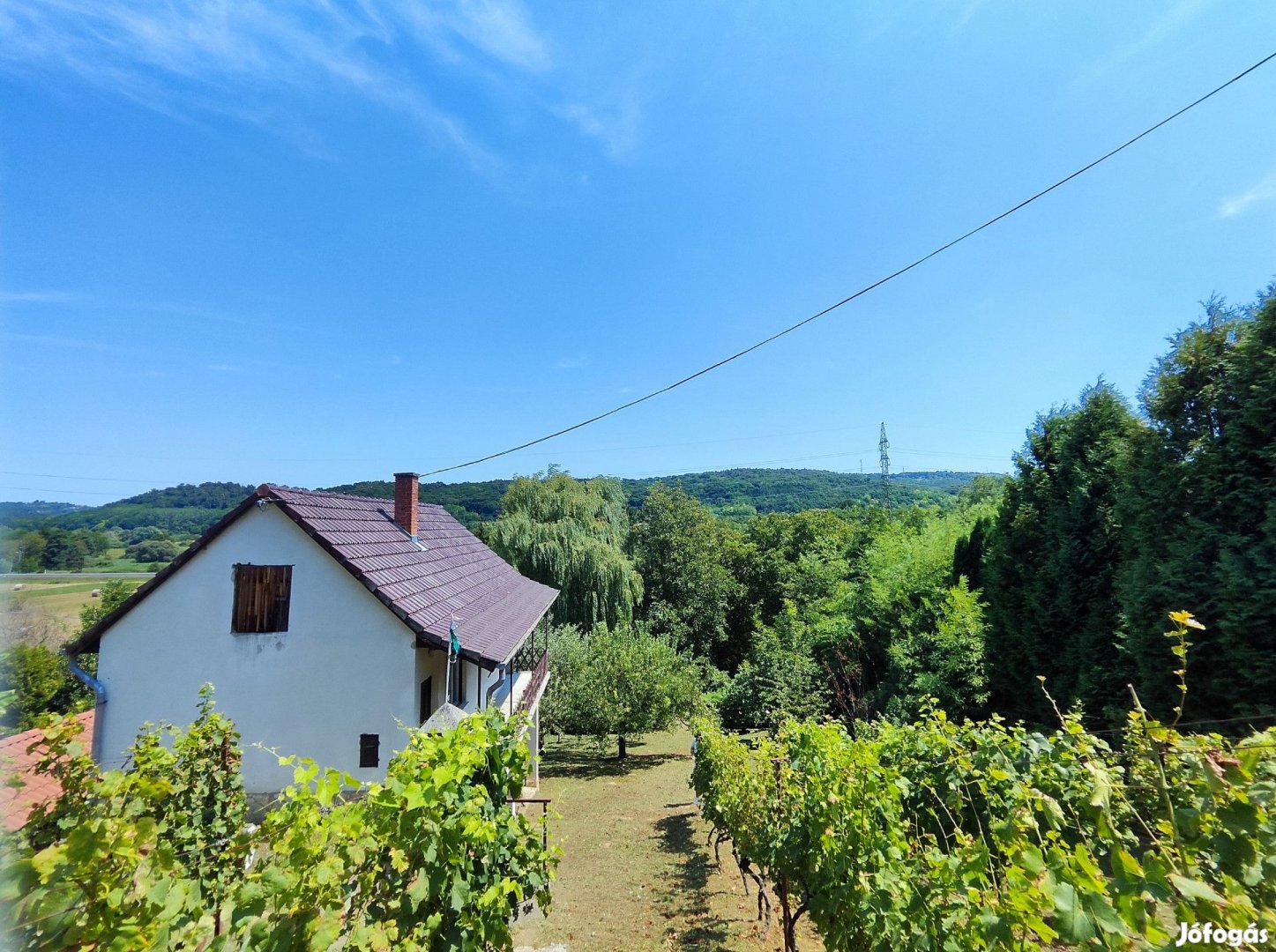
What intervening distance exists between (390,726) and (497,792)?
6.39 meters

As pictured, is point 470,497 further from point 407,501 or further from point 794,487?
point 794,487

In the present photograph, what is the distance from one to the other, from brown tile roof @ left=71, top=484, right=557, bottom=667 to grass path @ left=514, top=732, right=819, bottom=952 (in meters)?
3.26

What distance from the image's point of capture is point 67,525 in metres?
2.25

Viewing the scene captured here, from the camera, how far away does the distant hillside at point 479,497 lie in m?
3.08

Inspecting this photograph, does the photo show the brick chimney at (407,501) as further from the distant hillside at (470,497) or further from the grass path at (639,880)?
the distant hillside at (470,497)

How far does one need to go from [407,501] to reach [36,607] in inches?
467

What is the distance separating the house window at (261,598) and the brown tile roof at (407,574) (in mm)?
829

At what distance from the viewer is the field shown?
3.79ft

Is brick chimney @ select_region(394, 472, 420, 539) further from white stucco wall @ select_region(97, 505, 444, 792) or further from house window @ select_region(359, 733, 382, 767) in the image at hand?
house window @ select_region(359, 733, 382, 767)

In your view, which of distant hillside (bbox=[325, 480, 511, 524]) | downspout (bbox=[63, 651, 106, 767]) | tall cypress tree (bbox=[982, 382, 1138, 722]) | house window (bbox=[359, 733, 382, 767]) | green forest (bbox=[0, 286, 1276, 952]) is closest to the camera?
green forest (bbox=[0, 286, 1276, 952])

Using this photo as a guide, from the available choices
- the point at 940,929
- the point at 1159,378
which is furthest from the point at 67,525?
the point at 1159,378

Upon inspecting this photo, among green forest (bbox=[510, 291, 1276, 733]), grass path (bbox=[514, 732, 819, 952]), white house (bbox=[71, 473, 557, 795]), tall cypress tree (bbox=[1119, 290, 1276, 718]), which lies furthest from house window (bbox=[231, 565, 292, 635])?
tall cypress tree (bbox=[1119, 290, 1276, 718])

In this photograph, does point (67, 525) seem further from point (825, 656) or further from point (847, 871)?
point (825, 656)

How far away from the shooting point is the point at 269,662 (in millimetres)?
8766
